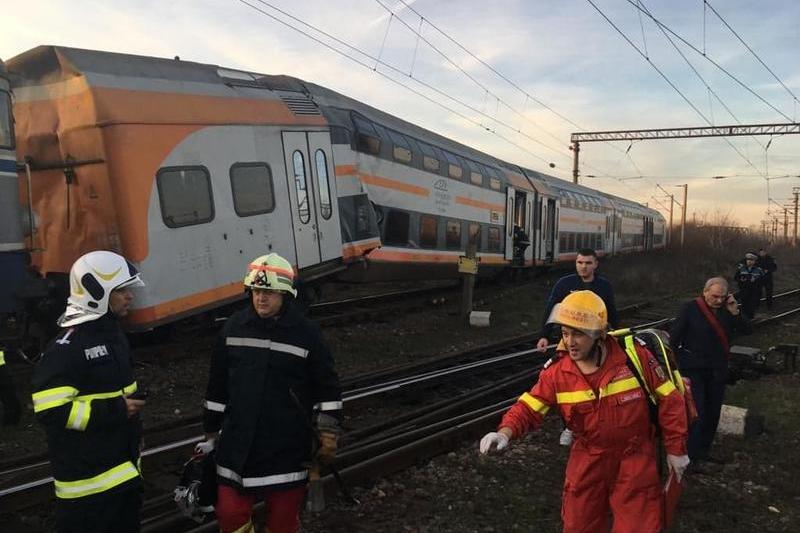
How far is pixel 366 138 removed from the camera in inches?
475

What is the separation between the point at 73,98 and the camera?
24.8ft

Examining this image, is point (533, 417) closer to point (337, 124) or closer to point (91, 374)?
point (91, 374)

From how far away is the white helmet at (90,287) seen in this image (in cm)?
279

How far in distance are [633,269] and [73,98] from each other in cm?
A: 2287

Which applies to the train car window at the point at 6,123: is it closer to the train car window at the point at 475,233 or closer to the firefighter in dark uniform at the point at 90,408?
the firefighter in dark uniform at the point at 90,408

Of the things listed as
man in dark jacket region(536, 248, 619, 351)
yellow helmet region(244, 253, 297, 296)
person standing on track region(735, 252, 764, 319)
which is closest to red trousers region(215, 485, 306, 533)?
yellow helmet region(244, 253, 297, 296)

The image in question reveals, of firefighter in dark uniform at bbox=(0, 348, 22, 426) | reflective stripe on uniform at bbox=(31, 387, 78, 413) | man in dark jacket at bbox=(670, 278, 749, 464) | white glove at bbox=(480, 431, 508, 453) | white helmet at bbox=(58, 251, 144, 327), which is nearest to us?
reflective stripe on uniform at bbox=(31, 387, 78, 413)

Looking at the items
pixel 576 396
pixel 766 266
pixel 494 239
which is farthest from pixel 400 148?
pixel 766 266

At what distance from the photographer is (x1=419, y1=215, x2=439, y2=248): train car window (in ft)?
46.7

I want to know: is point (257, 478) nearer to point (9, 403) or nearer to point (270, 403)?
point (270, 403)

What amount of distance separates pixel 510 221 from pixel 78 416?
17914mm

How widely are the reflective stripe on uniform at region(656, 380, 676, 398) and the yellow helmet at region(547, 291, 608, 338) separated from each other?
40 cm

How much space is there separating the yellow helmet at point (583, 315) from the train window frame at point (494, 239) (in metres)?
15.0

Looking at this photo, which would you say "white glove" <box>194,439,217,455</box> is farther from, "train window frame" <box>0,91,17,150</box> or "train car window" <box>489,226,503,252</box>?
"train car window" <box>489,226,503,252</box>
